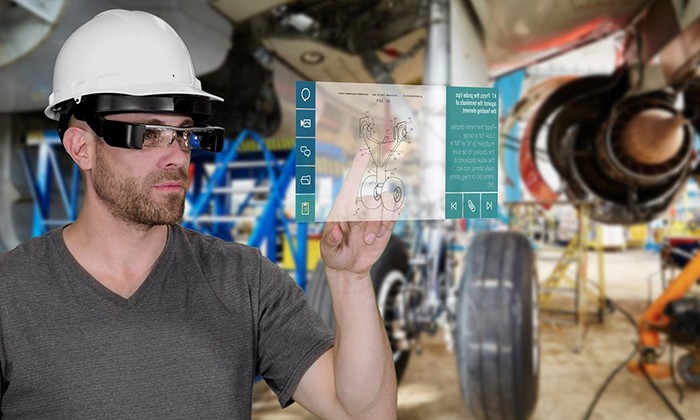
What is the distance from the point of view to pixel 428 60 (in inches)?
54.3

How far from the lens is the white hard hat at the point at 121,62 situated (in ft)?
1.88

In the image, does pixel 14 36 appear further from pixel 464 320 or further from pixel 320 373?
pixel 464 320

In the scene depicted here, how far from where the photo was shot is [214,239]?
741mm

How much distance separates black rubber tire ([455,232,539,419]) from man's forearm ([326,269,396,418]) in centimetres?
99

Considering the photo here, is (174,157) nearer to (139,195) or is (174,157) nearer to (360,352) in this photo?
(139,195)

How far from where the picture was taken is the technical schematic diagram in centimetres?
51

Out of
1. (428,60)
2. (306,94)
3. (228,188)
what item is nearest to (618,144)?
(428,60)

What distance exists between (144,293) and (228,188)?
63.0 inches

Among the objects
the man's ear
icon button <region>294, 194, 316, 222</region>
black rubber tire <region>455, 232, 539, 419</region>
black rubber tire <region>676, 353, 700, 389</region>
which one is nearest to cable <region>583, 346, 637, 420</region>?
black rubber tire <region>676, 353, 700, 389</region>

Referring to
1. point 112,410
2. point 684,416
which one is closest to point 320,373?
point 112,410

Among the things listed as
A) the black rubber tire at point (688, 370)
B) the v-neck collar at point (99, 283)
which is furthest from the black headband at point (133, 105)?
the black rubber tire at point (688, 370)

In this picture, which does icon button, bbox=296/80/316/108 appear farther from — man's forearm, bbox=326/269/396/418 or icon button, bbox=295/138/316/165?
man's forearm, bbox=326/269/396/418

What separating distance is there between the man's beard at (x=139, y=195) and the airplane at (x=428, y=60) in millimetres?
580

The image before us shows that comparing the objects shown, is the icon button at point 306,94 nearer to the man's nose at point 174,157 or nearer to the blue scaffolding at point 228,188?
the man's nose at point 174,157
